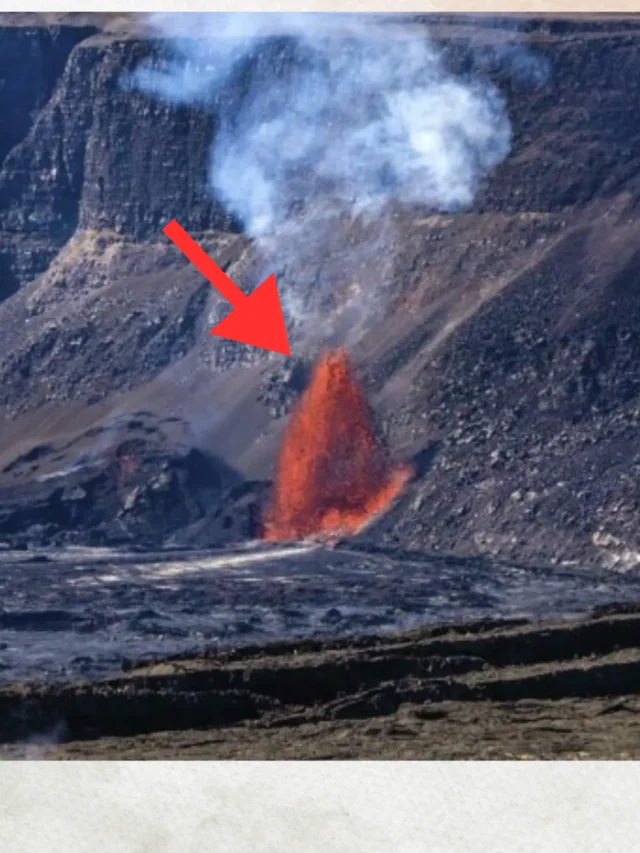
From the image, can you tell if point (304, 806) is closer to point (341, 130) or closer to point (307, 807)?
point (307, 807)

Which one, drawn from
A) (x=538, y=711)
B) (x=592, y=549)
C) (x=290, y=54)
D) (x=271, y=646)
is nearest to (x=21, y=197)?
(x=290, y=54)

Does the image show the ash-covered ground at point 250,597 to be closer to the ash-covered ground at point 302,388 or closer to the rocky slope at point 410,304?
the ash-covered ground at point 302,388

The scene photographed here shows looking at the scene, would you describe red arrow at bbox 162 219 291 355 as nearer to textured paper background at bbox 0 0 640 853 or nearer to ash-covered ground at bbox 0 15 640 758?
ash-covered ground at bbox 0 15 640 758

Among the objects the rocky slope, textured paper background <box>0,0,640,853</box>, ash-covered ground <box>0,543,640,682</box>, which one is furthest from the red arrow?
textured paper background <box>0,0,640,853</box>

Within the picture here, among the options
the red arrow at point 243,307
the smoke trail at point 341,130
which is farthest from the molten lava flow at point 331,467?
the smoke trail at point 341,130

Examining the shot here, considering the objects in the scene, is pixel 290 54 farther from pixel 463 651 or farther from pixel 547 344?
pixel 463 651

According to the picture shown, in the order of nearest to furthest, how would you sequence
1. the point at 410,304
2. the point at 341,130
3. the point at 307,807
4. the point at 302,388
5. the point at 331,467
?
the point at 307,807 → the point at 331,467 → the point at 302,388 → the point at 410,304 → the point at 341,130

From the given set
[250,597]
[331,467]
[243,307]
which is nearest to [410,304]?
[331,467]
